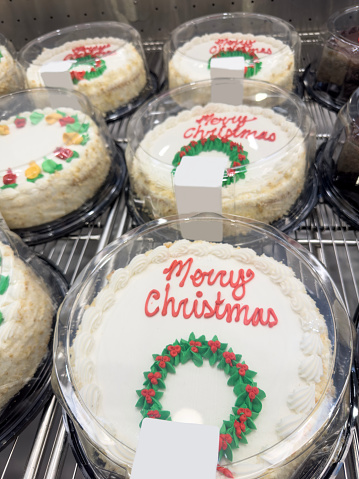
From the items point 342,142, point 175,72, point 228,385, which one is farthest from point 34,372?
point 175,72

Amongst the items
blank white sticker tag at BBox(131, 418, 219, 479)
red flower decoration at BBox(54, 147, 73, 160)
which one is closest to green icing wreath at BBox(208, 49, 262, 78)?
red flower decoration at BBox(54, 147, 73, 160)

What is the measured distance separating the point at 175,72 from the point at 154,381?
6.08 feet

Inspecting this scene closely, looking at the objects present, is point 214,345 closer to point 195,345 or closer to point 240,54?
point 195,345

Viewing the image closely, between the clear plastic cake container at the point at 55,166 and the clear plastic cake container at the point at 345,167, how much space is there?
40.8 inches

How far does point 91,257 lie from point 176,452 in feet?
3.86

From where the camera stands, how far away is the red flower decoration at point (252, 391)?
3.93 ft

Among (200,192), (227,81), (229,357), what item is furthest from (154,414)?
(227,81)

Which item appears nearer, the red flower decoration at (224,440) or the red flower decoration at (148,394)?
the red flower decoration at (224,440)

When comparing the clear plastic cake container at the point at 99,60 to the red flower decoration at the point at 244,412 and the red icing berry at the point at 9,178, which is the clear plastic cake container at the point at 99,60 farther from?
the red flower decoration at the point at 244,412

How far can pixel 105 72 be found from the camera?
253 centimetres

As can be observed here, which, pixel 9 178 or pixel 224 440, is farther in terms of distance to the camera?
pixel 9 178

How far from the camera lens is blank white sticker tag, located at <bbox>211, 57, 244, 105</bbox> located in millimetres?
2213

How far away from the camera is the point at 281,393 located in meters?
1.23

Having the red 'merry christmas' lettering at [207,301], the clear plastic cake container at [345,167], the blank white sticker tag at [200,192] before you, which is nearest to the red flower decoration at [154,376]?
the red 'merry christmas' lettering at [207,301]
